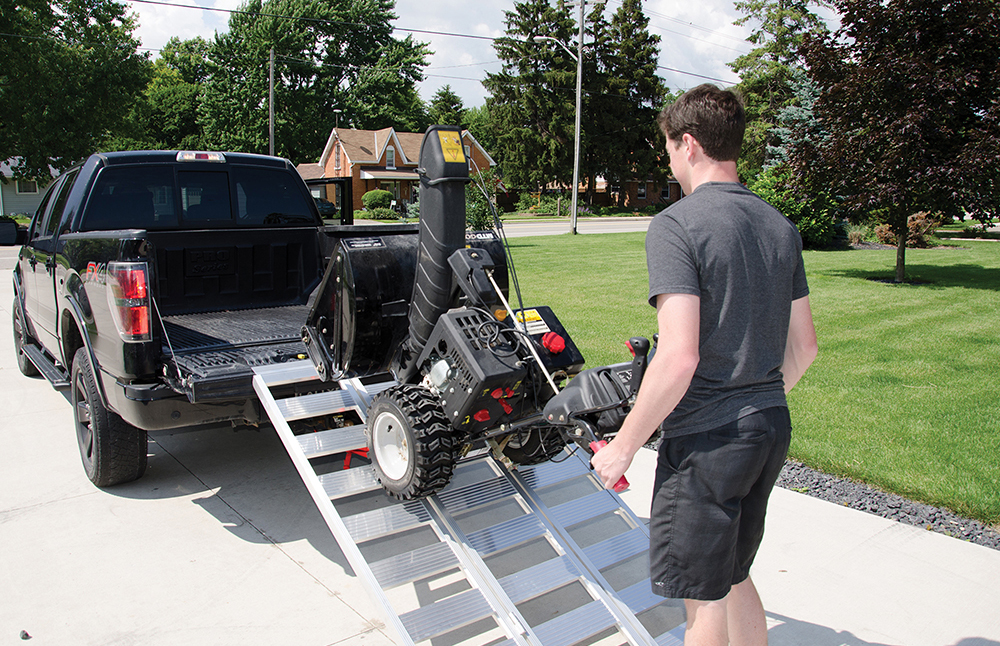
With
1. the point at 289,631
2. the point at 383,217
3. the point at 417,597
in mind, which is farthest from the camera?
the point at 383,217

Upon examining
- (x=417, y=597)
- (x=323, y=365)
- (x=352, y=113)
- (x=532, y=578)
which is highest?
(x=352, y=113)

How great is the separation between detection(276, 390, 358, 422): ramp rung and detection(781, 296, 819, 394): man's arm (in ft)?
7.26

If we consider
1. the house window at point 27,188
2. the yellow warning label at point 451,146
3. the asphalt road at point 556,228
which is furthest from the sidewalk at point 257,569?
the house window at point 27,188

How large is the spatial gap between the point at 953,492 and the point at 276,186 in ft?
17.1

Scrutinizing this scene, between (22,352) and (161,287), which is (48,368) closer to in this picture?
(161,287)

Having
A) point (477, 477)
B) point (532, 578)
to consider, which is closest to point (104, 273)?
point (477, 477)

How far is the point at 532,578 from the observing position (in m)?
3.00

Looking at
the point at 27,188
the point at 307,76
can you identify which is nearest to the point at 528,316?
the point at 27,188

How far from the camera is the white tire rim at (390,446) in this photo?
10.2ft

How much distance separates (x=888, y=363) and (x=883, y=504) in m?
3.46

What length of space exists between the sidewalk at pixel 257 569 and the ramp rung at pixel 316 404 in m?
0.74

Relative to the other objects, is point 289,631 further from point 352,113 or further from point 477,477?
point 352,113

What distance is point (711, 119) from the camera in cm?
196

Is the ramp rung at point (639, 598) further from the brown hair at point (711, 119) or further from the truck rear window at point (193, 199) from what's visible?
the truck rear window at point (193, 199)
